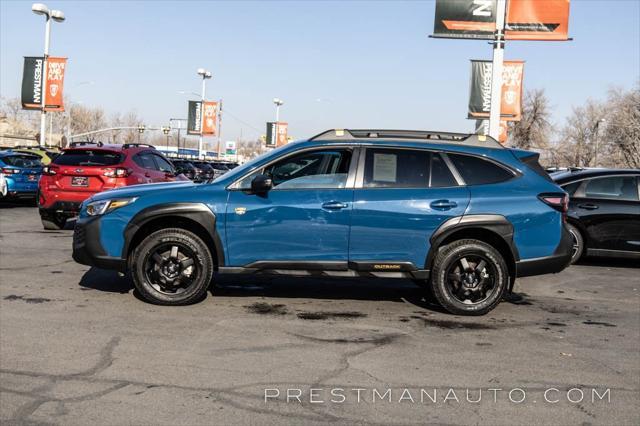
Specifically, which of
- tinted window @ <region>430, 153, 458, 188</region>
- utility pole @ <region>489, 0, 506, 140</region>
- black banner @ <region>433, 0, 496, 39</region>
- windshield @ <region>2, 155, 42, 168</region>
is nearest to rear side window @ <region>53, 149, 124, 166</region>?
windshield @ <region>2, 155, 42, 168</region>

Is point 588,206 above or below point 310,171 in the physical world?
below

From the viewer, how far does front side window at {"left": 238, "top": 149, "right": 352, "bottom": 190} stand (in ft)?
21.6

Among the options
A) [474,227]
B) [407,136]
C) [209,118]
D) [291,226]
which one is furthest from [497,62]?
[209,118]

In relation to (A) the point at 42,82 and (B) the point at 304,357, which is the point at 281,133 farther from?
(B) the point at 304,357

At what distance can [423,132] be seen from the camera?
7.01 m

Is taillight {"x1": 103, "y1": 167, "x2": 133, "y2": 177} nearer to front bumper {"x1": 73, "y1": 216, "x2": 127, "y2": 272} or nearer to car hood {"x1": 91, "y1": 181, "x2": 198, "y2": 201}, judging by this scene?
car hood {"x1": 91, "y1": 181, "x2": 198, "y2": 201}

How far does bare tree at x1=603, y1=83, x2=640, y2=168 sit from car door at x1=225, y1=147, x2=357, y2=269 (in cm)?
5619

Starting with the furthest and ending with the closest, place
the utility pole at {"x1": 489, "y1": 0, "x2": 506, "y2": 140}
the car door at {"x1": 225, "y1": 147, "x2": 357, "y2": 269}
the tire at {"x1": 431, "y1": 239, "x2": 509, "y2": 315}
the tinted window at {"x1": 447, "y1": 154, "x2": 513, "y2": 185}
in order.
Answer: the utility pole at {"x1": 489, "y1": 0, "x2": 506, "y2": 140} → the tinted window at {"x1": 447, "y1": 154, "x2": 513, "y2": 185} → the tire at {"x1": 431, "y1": 239, "x2": 509, "y2": 315} → the car door at {"x1": 225, "y1": 147, "x2": 357, "y2": 269}

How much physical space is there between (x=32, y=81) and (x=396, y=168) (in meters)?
30.4

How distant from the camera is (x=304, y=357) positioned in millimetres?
5055

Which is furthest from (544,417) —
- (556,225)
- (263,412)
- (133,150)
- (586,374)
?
(133,150)

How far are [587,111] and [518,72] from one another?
197 feet

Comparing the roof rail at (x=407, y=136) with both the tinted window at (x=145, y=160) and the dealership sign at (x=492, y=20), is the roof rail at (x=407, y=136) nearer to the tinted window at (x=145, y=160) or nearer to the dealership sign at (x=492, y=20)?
the tinted window at (x=145, y=160)

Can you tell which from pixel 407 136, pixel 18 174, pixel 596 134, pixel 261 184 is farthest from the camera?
pixel 596 134
